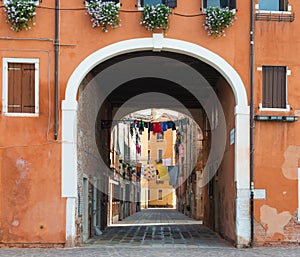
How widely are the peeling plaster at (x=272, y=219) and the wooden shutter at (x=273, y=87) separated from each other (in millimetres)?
2903

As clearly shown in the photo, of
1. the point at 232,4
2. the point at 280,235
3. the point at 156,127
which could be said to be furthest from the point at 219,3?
the point at 156,127

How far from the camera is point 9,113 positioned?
1833 centimetres

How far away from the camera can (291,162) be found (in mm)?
18828

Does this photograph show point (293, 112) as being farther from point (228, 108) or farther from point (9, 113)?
point (9, 113)

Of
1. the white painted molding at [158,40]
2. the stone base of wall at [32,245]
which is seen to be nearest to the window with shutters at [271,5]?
the white painted molding at [158,40]

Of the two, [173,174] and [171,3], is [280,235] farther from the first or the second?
[173,174]

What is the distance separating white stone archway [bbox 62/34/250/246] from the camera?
18.2 metres

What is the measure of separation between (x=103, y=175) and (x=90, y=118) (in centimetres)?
615

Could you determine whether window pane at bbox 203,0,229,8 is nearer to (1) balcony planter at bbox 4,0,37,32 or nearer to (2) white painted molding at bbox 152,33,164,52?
(2) white painted molding at bbox 152,33,164,52

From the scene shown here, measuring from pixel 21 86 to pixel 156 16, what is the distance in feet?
13.5

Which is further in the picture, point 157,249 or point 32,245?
point 157,249

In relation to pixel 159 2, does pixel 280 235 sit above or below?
below

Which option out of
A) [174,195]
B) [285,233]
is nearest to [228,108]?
[285,233]

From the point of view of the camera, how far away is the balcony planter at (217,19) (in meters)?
18.6
